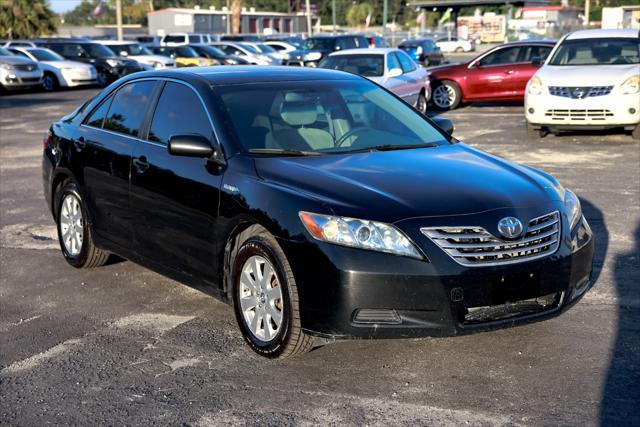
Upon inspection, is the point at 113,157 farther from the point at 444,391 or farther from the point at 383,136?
the point at 444,391

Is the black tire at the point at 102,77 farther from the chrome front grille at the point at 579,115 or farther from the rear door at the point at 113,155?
the rear door at the point at 113,155

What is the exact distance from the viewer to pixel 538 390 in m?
4.65

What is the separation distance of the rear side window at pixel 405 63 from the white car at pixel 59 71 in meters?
16.2

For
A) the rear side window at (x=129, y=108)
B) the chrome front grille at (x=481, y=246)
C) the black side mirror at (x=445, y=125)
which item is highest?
the rear side window at (x=129, y=108)

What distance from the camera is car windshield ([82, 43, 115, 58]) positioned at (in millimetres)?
34434

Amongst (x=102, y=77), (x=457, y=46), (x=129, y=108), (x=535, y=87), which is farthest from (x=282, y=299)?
(x=457, y=46)

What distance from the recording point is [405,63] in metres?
18.5

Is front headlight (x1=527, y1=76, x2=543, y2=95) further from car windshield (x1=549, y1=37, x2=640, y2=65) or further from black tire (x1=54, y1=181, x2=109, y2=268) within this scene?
black tire (x1=54, y1=181, x2=109, y2=268)

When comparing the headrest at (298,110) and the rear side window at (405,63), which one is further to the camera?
the rear side window at (405,63)

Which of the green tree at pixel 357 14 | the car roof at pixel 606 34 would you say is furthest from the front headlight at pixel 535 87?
the green tree at pixel 357 14

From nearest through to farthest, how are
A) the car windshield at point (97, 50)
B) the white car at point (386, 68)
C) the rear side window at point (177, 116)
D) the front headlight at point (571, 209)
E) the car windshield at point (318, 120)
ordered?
1. the front headlight at point (571, 209)
2. the car windshield at point (318, 120)
3. the rear side window at point (177, 116)
4. the white car at point (386, 68)
5. the car windshield at point (97, 50)

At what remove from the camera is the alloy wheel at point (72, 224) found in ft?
23.7

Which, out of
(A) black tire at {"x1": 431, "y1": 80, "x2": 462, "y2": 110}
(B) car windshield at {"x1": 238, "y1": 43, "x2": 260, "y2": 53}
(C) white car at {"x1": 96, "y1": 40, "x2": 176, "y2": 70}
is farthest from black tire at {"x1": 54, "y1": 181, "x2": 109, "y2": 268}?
(B) car windshield at {"x1": 238, "y1": 43, "x2": 260, "y2": 53}

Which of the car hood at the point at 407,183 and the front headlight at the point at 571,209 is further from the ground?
the car hood at the point at 407,183
